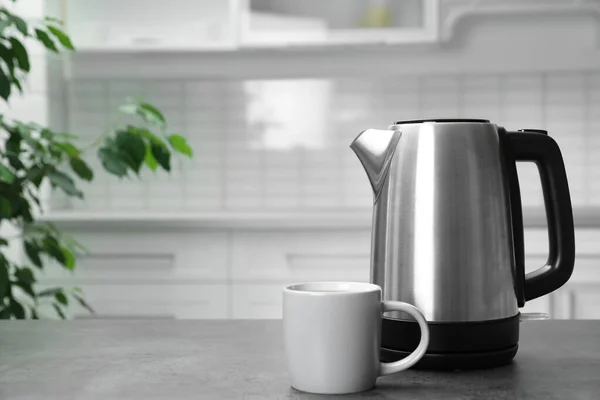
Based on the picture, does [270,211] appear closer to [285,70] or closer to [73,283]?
[285,70]

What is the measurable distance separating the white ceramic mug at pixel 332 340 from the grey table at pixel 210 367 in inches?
0.6

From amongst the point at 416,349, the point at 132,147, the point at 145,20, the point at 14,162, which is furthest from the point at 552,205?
the point at 145,20

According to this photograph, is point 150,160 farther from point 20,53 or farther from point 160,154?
point 20,53

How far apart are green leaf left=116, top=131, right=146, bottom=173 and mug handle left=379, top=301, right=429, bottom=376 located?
117 cm

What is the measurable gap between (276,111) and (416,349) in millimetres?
2331

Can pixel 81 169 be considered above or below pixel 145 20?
below

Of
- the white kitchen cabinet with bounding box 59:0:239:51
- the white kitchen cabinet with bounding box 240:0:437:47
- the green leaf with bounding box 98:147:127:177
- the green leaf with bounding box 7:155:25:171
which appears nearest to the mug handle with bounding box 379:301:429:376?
the green leaf with bounding box 98:147:127:177

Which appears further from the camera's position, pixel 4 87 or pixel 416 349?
pixel 4 87

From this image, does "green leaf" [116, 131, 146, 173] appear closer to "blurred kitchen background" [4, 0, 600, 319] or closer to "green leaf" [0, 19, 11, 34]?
"green leaf" [0, 19, 11, 34]

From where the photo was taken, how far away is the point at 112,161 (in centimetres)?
165

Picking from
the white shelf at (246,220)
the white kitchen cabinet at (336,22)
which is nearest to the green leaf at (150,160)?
the white shelf at (246,220)

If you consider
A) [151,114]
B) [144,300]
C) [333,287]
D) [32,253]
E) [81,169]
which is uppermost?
[151,114]

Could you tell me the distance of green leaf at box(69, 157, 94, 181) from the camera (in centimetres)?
175

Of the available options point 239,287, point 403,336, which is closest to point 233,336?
point 403,336
